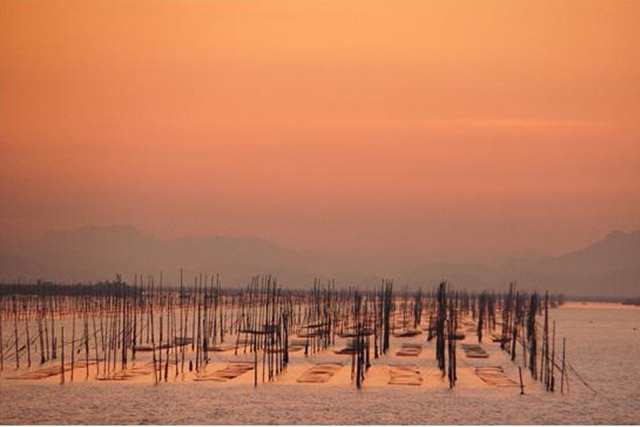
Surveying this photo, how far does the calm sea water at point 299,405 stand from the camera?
18594 millimetres

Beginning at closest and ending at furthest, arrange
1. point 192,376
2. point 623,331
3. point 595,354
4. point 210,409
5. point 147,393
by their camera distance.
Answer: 1. point 210,409
2. point 147,393
3. point 192,376
4. point 595,354
5. point 623,331

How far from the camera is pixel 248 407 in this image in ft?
64.1

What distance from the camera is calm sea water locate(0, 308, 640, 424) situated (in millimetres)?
18594

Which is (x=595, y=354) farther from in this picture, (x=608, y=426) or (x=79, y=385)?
(x=79, y=385)

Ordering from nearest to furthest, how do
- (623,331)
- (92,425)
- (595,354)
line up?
(92,425), (595,354), (623,331)

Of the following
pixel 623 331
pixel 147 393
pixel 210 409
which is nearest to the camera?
pixel 210 409

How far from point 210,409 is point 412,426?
4.38 meters

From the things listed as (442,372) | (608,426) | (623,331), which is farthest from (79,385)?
(623,331)

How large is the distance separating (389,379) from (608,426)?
21.7ft

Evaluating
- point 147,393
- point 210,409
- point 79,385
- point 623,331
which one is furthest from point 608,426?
point 623,331

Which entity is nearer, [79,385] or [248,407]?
[248,407]

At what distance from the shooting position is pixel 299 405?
19984 mm

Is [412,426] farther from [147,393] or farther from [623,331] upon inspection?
[623,331]

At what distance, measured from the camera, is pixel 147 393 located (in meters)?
21.1
